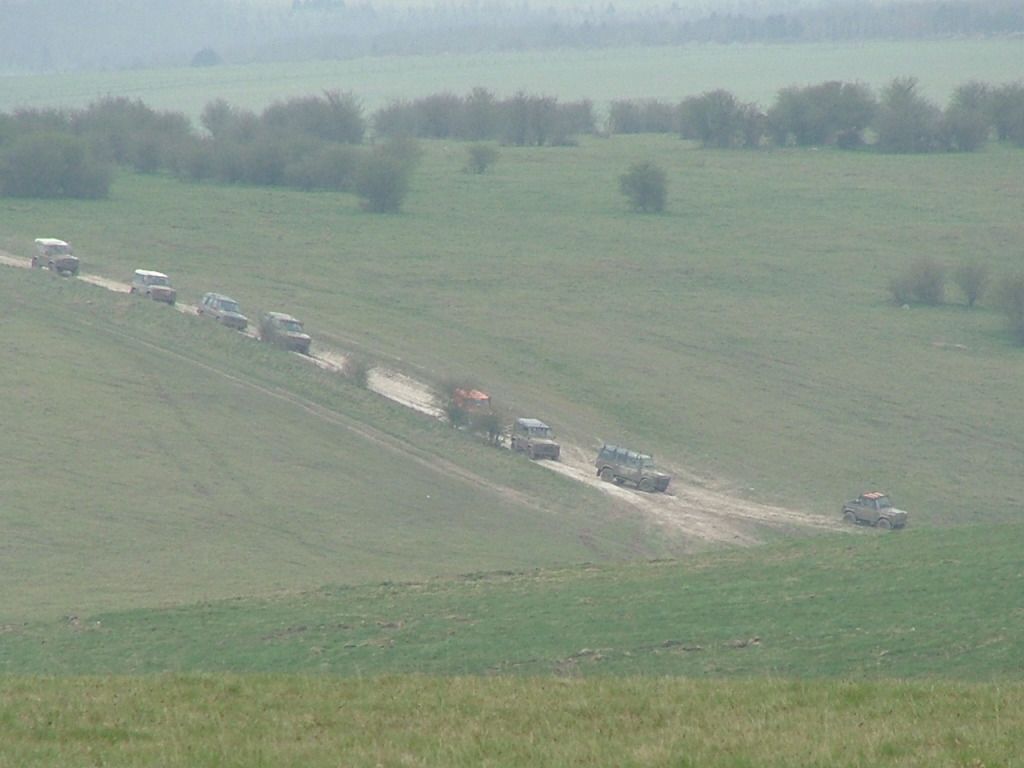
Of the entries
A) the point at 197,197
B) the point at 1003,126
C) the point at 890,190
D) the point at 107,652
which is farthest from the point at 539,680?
the point at 1003,126

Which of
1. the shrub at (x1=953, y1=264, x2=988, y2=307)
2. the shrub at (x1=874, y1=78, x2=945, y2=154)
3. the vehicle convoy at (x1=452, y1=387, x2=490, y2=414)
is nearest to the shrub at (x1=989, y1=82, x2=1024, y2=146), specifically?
the shrub at (x1=874, y1=78, x2=945, y2=154)

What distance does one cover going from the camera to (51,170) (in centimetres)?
7531

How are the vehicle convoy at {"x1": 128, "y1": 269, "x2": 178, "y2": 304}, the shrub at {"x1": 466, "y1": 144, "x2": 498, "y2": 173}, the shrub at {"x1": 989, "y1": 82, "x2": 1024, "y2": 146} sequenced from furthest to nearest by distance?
1. the shrub at {"x1": 989, "y1": 82, "x2": 1024, "y2": 146}
2. the shrub at {"x1": 466, "y1": 144, "x2": 498, "y2": 173}
3. the vehicle convoy at {"x1": 128, "y1": 269, "x2": 178, "y2": 304}

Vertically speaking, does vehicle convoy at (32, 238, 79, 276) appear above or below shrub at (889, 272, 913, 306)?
above

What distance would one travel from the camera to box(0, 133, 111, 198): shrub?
7488 cm

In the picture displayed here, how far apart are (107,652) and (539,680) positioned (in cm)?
927

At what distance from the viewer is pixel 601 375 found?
4912cm

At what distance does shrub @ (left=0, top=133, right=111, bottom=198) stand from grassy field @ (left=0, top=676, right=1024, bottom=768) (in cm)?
6880

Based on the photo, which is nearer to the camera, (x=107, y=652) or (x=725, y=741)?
(x=725, y=741)

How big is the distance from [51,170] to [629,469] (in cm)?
4707

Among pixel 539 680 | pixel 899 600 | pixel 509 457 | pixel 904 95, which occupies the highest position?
pixel 904 95

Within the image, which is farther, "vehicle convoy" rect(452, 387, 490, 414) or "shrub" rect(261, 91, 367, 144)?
"shrub" rect(261, 91, 367, 144)

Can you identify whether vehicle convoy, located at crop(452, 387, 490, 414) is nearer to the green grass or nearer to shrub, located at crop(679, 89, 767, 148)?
the green grass

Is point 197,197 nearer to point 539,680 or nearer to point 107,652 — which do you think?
point 107,652
